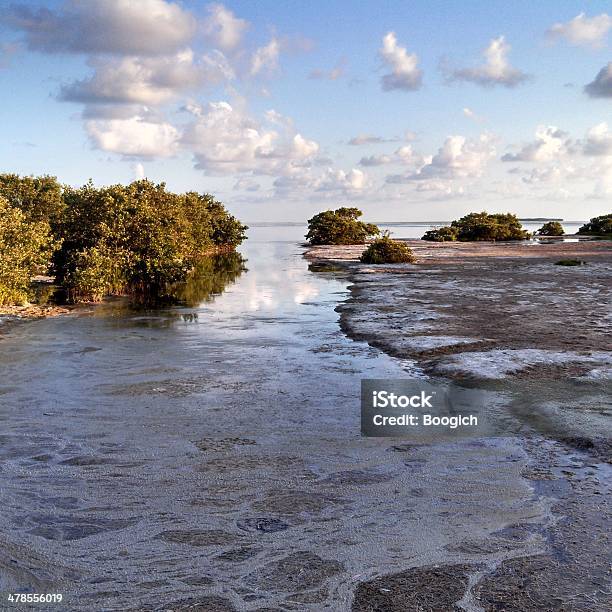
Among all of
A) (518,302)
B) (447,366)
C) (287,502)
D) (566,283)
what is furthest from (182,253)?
(287,502)

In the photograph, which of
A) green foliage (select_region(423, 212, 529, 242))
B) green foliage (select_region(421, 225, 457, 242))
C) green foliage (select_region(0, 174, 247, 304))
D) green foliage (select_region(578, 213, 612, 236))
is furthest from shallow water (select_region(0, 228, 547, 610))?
green foliage (select_region(578, 213, 612, 236))

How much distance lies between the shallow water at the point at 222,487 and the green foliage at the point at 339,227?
3066 inches

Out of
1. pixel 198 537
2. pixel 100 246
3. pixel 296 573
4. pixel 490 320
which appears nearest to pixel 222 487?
pixel 198 537

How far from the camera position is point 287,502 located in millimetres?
8438

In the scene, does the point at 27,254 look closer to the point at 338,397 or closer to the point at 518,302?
the point at 338,397

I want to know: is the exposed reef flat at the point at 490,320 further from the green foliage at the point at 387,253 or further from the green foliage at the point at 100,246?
the green foliage at the point at 100,246

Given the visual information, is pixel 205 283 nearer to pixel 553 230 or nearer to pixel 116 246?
pixel 116 246

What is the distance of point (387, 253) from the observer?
5609 cm

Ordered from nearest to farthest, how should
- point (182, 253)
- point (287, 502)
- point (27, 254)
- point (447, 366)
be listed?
point (287, 502)
point (447, 366)
point (27, 254)
point (182, 253)

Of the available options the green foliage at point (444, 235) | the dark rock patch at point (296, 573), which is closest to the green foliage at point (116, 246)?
the dark rock patch at point (296, 573)

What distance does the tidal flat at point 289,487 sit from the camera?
650 cm

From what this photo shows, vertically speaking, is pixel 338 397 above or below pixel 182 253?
below

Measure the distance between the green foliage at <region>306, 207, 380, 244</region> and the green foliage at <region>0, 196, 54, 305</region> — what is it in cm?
6825

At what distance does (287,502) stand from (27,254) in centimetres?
2217
